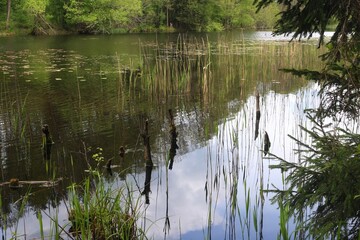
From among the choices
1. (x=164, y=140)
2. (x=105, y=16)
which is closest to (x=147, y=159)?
(x=164, y=140)

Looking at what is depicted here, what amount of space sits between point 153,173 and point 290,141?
346cm

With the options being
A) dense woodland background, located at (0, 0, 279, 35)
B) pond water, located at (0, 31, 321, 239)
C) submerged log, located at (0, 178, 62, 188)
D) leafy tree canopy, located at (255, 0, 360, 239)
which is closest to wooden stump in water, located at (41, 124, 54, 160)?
pond water, located at (0, 31, 321, 239)

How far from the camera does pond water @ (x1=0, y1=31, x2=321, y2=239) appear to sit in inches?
212

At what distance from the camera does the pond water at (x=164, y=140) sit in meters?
5.39

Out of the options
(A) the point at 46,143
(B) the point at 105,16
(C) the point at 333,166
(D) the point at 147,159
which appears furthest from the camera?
(B) the point at 105,16

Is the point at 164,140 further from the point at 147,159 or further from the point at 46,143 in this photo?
the point at 46,143

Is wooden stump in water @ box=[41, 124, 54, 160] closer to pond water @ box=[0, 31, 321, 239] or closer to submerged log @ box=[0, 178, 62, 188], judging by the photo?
pond water @ box=[0, 31, 321, 239]

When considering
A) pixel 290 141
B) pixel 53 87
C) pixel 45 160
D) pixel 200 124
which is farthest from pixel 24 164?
pixel 53 87

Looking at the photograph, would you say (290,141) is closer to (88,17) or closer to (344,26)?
(344,26)

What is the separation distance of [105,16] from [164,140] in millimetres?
37683

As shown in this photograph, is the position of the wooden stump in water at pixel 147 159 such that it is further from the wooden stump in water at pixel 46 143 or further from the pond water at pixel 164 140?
the wooden stump in water at pixel 46 143

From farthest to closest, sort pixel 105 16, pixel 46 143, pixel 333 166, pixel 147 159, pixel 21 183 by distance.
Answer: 1. pixel 105 16
2. pixel 46 143
3. pixel 147 159
4. pixel 21 183
5. pixel 333 166

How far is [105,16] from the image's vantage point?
1713 inches

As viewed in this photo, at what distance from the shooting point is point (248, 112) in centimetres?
1098
